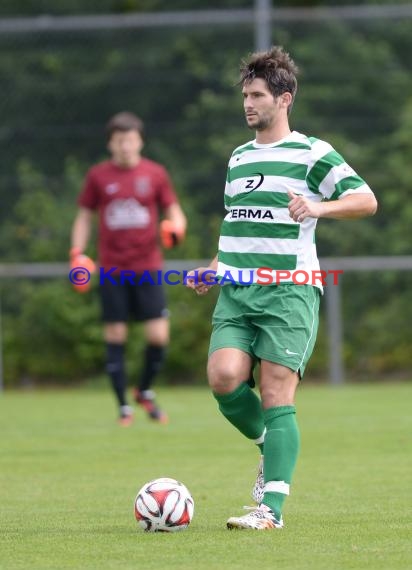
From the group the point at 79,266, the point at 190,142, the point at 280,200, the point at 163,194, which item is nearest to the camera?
the point at 280,200

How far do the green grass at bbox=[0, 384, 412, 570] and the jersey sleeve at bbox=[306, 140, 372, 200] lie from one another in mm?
1350

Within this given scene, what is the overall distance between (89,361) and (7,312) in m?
1.07

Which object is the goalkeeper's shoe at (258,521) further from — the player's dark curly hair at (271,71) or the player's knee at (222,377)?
the player's dark curly hair at (271,71)

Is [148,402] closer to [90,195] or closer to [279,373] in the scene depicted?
[90,195]

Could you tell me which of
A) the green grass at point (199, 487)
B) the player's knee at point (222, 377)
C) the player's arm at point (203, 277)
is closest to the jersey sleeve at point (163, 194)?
the green grass at point (199, 487)

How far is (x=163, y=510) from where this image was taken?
5.21 meters

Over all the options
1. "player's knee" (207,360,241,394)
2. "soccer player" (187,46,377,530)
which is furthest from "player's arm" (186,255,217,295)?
"player's knee" (207,360,241,394)

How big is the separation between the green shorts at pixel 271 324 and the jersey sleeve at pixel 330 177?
415 millimetres

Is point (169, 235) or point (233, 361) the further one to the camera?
point (169, 235)

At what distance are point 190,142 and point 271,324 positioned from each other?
989 cm

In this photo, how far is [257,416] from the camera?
18.7 feet

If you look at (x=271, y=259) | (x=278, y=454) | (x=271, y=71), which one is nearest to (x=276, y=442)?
(x=278, y=454)

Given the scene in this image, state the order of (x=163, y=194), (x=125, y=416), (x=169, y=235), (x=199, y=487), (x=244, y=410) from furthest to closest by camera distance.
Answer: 1. (x=163, y=194)
2. (x=125, y=416)
3. (x=169, y=235)
4. (x=199, y=487)
5. (x=244, y=410)

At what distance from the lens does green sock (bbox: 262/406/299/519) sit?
525cm
